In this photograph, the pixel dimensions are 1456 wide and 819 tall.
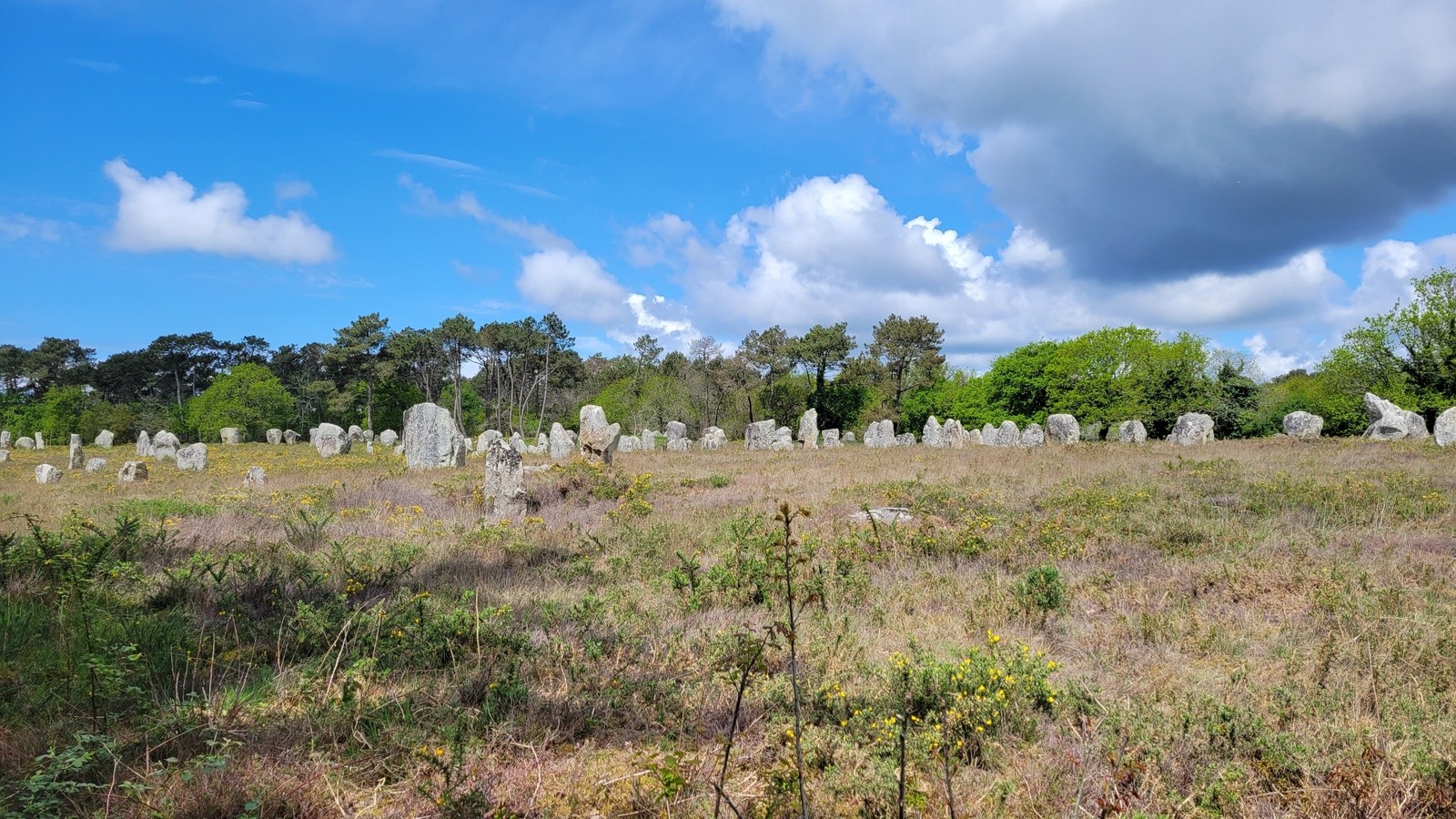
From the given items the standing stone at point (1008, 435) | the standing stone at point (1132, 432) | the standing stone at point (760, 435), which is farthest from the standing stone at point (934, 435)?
the standing stone at point (760, 435)

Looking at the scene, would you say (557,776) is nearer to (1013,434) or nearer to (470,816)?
(470,816)

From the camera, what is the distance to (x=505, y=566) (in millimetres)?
8375

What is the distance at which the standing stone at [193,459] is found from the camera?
25.6m

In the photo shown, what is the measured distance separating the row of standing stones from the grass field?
3121 millimetres

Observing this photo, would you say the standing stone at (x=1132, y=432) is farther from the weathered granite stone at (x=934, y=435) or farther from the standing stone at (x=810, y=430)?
the standing stone at (x=810, y=430)

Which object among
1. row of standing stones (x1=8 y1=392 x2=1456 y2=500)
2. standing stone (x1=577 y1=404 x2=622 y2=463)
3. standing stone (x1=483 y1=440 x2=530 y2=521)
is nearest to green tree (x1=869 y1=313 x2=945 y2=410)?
row of standing stones (x1=8 y1=392 x2=1456 y2=500)

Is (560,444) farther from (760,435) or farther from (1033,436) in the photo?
(1033,436)

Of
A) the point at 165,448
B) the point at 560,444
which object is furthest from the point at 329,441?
the point at 560,444

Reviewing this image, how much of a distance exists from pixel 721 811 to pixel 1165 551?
7274mm

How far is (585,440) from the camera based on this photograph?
77.3ft

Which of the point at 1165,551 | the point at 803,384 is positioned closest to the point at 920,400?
the point at 803,384

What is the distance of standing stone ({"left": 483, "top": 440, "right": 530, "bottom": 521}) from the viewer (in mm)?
12641

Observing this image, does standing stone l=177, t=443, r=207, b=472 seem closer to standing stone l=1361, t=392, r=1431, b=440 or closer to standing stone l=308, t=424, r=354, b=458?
standing stone l=308, t=424, r=354, b=458

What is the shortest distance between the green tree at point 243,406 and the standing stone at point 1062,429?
186 ft
